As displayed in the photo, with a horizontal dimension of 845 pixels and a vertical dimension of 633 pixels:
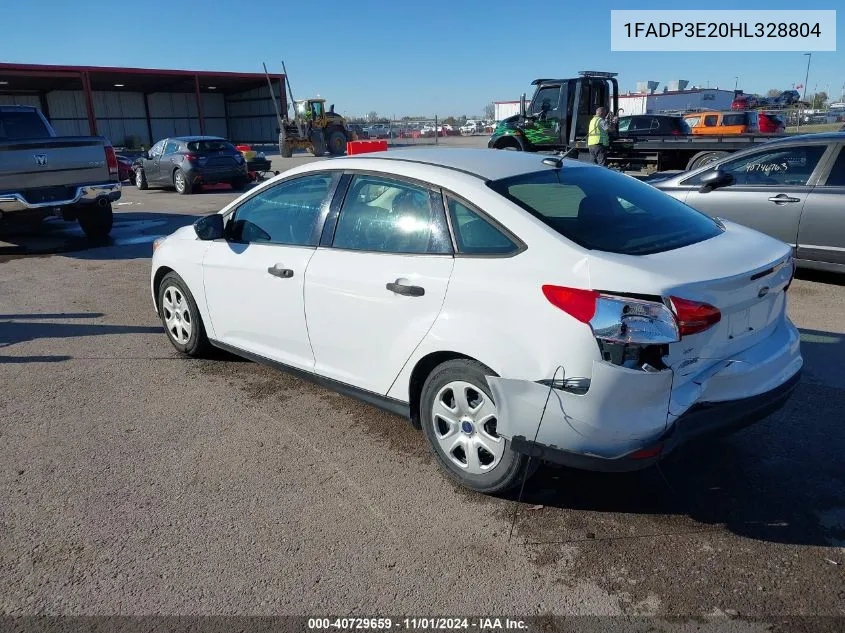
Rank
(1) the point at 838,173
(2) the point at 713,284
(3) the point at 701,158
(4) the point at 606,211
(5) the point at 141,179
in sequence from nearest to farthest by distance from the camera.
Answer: (2) the point at 713,284
(4) the point at 606,211
(1) the point at 838,173
(3) the point at 701,158
(5) the point at 141,179

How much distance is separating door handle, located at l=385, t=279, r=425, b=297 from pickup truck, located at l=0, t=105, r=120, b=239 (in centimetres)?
814

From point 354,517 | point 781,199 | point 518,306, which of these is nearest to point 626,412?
point 518,306

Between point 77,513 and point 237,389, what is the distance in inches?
63.6

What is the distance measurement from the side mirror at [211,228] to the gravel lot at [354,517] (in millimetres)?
1051

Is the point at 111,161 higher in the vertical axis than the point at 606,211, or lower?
higher

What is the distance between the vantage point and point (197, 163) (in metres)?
18.2

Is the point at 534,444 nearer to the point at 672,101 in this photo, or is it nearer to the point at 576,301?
the point at 576,301

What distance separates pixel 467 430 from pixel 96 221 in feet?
33.9

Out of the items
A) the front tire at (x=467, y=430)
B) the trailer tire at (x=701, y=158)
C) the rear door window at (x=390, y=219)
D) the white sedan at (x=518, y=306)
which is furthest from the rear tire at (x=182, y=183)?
the front tire at (x=467, y=430)

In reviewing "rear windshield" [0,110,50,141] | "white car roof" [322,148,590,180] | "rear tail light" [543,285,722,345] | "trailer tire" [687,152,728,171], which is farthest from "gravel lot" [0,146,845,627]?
"trailer tire" [687,152,728,171]

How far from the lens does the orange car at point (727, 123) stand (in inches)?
1008

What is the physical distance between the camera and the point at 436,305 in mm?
3354

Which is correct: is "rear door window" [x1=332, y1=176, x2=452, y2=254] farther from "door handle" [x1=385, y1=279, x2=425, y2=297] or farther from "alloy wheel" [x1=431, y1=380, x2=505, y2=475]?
"alloy wheel" [x1=431, y1=380, x2=505, y2=475]

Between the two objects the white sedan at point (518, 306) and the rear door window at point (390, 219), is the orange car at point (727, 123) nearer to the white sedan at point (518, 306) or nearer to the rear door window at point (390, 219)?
the white sedan at point (518, 306)
